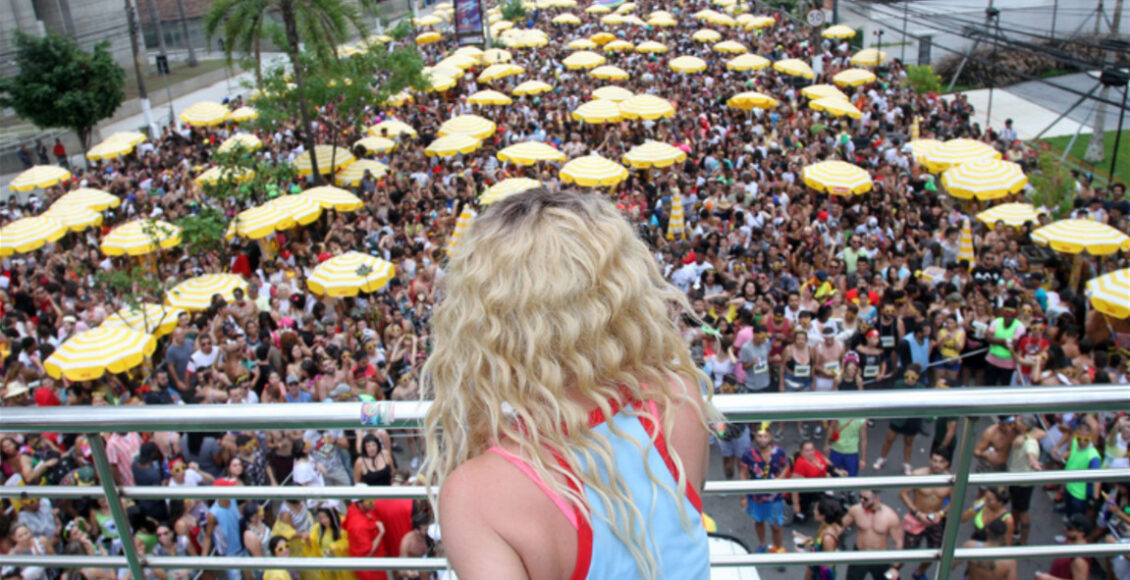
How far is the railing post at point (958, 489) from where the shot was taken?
1758 mm

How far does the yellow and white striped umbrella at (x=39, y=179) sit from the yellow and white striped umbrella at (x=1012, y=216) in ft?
63.0

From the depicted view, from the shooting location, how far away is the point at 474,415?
1.33m

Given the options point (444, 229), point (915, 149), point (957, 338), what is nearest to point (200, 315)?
point (444, 229)

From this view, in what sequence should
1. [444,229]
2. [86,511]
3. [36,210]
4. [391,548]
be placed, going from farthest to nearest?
[36,210] < [444,229] < [86,511] < [391,548]

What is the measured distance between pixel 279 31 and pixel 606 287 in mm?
20220

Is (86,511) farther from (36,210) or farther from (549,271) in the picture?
(36,210)

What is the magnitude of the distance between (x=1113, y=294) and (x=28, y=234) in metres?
15.7

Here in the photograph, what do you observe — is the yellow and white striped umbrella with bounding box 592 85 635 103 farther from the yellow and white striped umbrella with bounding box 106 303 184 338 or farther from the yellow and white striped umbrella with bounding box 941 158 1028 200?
the yellow and white striped umbrella with bounding box 106 303 184 338

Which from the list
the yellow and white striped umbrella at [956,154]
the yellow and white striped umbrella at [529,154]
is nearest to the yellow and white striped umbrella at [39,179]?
the yellow and white striped umbrella at [529,154]

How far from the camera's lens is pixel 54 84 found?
81.0 feet

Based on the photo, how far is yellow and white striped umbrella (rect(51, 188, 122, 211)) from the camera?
16328mm

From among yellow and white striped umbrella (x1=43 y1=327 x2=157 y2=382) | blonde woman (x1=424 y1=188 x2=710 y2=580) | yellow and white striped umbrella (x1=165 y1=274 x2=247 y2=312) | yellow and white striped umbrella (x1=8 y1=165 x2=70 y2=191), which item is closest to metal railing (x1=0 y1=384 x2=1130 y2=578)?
blonde woman (x1=424 y1=188 x2=710 y2=580)

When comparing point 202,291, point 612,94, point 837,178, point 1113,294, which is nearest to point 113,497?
point 1113,294

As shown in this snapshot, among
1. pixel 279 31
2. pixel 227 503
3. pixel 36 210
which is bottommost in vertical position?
pixel 36 210
